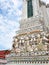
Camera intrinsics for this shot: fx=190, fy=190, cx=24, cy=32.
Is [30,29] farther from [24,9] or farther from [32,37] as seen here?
[24,9]

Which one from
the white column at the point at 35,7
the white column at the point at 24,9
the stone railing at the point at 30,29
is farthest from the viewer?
the white column at the point at 24,9

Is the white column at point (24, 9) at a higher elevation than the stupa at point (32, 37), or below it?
higher

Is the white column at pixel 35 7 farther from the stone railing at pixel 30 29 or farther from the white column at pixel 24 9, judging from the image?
the stone railing at pixel 30 29

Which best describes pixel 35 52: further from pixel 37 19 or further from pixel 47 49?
pixel 37 19

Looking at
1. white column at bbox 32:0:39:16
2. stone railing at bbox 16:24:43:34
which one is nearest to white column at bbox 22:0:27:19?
white column at bbox 32:0:39:16

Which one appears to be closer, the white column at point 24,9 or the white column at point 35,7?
the white column at point 35,7

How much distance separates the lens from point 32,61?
1131cm

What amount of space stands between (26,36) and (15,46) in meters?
1.11

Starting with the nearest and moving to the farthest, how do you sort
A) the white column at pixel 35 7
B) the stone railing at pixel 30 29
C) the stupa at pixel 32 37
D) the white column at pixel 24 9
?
the stupa at pixel 32 37 < the stone railing at pixel 30 29 < the white column at pixel 35 7 < the white column at pixel 24 9

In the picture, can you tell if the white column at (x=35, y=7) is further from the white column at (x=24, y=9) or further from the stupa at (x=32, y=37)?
the white column at (x=24, y=9)

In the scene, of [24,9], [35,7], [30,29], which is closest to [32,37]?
[30,29]

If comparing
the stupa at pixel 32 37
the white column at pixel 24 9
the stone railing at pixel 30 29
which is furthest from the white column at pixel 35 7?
the stone railing at pixel 30 29

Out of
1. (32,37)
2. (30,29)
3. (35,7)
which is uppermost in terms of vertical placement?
(35,7)

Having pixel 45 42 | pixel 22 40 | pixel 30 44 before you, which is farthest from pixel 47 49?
pixel 22 40
